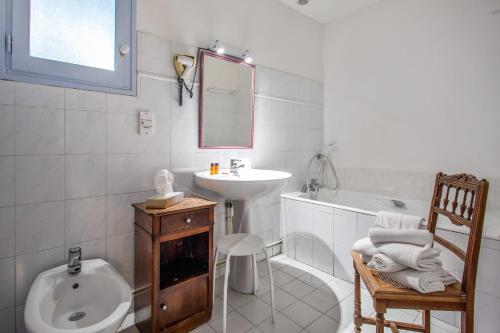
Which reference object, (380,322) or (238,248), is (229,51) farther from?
(380,322)

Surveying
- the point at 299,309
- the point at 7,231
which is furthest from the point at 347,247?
the point at 7,231

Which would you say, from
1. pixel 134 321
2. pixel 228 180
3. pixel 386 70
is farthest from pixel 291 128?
pixel 134 321

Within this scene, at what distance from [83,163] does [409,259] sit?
5.49ft

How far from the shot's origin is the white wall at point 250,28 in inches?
67.4

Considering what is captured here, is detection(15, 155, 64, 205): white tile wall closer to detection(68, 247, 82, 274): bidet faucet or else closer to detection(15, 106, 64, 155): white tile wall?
detection(15, 106, 64, 155): white tile wall

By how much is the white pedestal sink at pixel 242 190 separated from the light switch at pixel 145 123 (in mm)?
413

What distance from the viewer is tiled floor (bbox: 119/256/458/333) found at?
1549mm

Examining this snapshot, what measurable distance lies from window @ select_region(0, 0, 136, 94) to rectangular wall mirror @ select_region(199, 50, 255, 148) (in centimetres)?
53

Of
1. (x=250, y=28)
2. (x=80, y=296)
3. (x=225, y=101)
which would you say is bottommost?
(x=80, y=296)

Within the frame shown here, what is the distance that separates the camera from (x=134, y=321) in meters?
1.61

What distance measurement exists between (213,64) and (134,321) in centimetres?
182

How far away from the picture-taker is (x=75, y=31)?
1438 mm

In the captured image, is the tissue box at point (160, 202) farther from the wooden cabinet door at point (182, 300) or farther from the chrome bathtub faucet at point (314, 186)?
the chrome bathtub faucet at point (314, 186)

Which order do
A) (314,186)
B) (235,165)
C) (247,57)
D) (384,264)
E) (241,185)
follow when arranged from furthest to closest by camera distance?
(314,186) < (247,57) < (235,165) < (241,185) < (384,264)
